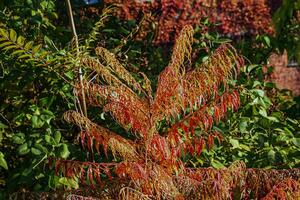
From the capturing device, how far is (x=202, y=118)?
3504 mm

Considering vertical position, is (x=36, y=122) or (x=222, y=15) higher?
(x=222, y=15)

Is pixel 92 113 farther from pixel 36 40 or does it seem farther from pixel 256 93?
pixel 256 93

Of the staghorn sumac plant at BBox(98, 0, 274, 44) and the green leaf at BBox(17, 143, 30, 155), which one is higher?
the staghorn sumac plant at BBox(98, 0, 274, 44)

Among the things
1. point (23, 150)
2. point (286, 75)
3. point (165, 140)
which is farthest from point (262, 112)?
point (286, 75)

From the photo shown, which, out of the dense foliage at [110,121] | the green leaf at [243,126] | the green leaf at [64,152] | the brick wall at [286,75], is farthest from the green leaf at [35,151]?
the brick wall at [286,75]

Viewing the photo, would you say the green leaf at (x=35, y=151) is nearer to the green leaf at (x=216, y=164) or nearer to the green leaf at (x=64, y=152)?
the green leaf at (x=64, y=152)

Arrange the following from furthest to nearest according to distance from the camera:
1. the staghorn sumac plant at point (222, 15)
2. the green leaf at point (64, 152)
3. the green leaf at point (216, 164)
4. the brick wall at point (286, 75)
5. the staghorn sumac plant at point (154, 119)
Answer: the brick wall at point (286, 75) → the staghorn sumac plant at point (222, 15) → the green leaf at point (216, 164) → the green leaf at point (64, 152) → the staghorn sumac plant at point (154, 119)

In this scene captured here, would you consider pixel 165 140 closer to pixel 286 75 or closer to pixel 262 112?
pixel 262 112

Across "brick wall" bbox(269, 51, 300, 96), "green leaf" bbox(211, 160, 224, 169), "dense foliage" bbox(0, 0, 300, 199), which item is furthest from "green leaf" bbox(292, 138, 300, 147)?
"brick wall" bbox(269, 51, 300, 96)

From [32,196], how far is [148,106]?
3.16 feet

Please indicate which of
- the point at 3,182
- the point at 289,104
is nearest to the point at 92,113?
the point at 3,182

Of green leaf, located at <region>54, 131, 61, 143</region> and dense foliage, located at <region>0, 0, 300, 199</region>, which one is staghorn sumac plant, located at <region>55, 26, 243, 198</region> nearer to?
dense foliage, located at <region>0, 0, 300, 199</region>

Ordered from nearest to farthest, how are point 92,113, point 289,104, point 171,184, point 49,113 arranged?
point 171,184
point 49,113
point 92,113
point 289,104

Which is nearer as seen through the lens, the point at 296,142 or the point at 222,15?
the point at 296,142
